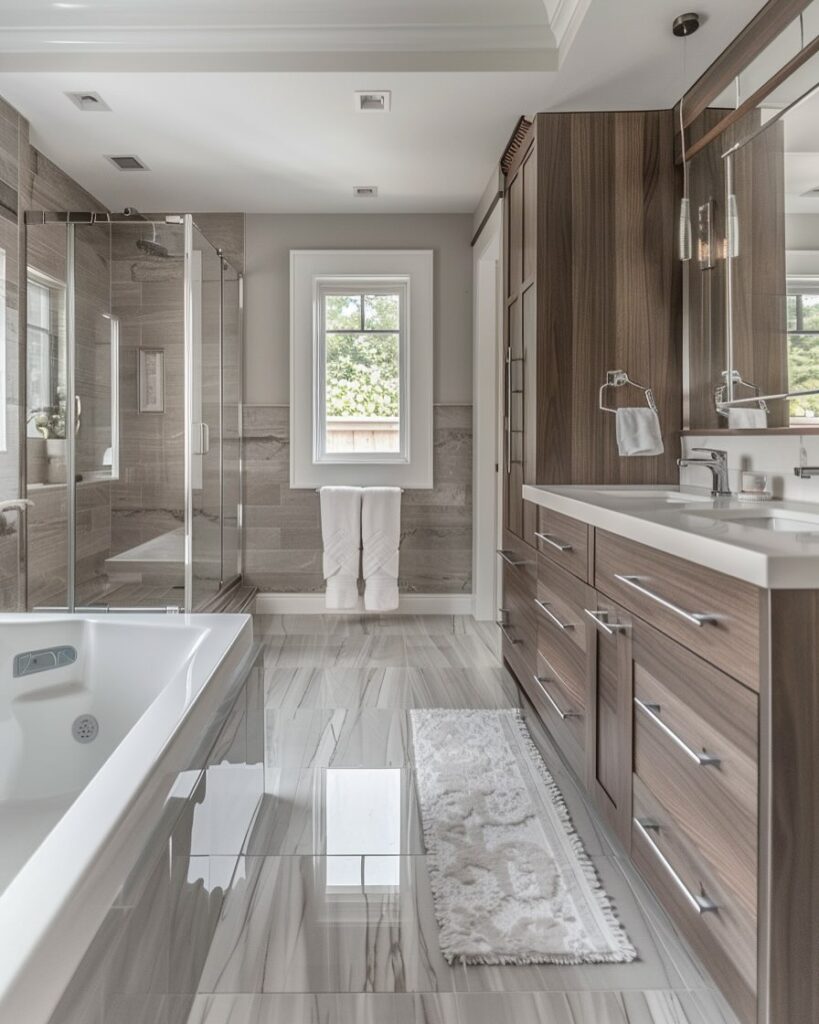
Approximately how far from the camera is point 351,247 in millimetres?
4531

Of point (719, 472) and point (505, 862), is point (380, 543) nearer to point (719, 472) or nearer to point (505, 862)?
point (719, 472)

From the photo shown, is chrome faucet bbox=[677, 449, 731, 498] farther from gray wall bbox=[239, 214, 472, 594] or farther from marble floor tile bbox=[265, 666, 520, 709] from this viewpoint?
gray wall bbox=[239, 214, 472, 594]

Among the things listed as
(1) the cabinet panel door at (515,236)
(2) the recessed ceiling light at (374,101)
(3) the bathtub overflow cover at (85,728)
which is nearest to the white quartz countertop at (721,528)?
(1) the cabinet panel door at (515,236)

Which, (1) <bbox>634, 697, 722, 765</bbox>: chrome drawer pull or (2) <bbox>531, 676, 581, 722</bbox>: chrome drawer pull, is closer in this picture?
(1) <bbox>634, 697, 722, 765</bbox>: chrome drawer pull

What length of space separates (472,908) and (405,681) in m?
1.69

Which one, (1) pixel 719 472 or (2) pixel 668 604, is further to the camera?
(1) pixel 719 472

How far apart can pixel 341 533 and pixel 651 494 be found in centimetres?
217

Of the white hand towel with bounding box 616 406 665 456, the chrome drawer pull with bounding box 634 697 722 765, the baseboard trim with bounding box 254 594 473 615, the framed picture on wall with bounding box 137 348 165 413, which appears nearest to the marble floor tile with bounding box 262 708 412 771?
the chrome drawer pull with bounding box 634 697 722 765

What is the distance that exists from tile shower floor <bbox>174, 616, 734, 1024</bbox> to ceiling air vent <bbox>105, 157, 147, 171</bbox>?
264 cm

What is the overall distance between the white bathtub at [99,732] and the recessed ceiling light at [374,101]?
208 cm

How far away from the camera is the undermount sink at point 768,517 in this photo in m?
1.68

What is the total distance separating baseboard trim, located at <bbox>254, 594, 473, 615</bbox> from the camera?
461cm

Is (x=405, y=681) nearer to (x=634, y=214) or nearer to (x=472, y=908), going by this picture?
(x=472, y=908)

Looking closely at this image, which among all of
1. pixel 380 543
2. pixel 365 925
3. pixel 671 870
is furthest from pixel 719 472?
pixel 380 543
